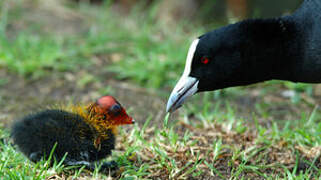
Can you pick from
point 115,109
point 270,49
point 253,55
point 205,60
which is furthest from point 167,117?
point 270,49

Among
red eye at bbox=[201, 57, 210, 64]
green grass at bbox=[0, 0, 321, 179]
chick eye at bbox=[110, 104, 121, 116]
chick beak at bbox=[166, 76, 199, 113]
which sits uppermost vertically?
red eye at bbox=[201, 57, 210, 64]

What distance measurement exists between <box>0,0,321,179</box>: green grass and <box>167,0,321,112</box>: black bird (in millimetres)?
514

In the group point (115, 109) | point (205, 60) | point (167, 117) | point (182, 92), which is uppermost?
point (205, 60)

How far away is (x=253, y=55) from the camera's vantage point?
340 centimetres

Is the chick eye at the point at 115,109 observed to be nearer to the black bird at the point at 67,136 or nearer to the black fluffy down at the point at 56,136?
the black bird at the point at 67,136

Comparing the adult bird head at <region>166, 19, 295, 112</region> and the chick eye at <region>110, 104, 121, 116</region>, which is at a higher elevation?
the adult bird head at <region>166, 19, 295, 112</region>

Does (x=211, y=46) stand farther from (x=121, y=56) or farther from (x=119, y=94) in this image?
(x=121, y=56)

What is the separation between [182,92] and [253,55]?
1.93ft

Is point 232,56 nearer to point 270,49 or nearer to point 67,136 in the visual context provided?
point 270,49

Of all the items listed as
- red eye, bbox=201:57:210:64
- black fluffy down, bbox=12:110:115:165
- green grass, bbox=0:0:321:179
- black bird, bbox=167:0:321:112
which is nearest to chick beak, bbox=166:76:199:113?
black bird, bbox=167:0:321:112

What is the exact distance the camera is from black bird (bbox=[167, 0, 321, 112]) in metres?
3.31

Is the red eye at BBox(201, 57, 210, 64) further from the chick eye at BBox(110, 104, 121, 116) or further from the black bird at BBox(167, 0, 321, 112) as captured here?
the chick eye at BBox(110, 104, 121, 116)

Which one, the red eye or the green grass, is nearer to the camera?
the red eye

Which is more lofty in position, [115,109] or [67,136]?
[115,109]
